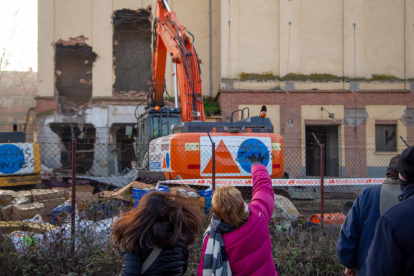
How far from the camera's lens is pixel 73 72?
20.1 metres

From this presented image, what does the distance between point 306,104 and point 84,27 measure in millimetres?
13707

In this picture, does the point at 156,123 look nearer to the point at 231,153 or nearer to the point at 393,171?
the point at 231,153

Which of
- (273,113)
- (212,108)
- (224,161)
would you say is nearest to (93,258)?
(224,161)

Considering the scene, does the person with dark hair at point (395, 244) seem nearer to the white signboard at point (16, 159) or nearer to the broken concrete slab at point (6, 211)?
the broken concrete slab at point (6, 211)

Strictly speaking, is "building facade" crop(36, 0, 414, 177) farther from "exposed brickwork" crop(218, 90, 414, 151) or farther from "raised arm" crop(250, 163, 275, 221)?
"raised arm" crop(250, 163, 275, 221)

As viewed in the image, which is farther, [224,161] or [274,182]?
[224,161]

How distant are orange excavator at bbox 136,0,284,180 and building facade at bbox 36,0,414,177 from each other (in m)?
8.77

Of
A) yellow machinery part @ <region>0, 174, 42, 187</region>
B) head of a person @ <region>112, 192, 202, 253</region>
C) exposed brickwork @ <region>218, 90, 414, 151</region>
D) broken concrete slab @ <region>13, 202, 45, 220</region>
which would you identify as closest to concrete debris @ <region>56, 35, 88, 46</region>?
exposed brickwork @ <region>218, 90, 414, 151</region>

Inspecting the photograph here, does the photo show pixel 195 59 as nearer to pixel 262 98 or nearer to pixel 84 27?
pixel 262 98

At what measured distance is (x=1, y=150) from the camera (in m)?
8.89

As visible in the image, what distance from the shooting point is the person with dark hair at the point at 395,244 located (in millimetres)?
1674

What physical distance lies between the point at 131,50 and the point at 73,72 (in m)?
3.69

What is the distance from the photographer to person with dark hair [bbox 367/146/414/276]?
1674 mm

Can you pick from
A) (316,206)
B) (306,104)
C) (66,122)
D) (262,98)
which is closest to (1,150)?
(316,206)
